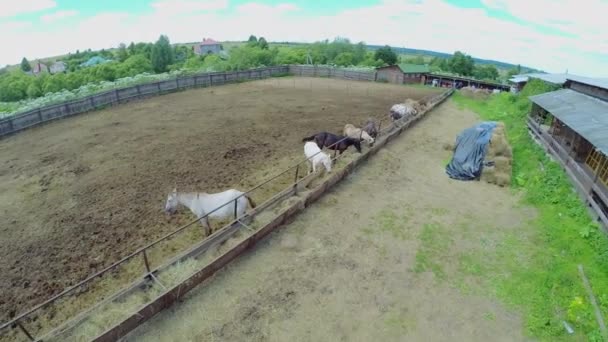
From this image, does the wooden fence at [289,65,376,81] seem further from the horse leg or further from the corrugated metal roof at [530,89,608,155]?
the horse leg

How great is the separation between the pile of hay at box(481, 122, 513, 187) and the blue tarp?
7.9 inches

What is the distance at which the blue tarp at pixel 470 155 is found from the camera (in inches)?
458

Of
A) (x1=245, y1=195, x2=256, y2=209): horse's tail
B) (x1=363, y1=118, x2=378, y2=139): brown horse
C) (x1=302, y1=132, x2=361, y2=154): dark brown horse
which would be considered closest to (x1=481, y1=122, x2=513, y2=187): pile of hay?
(x1=363, y1=118, x2=378, y2=139): brown horse

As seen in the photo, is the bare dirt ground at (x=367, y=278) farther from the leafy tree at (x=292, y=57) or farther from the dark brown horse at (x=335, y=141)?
the leafy tree at (x=292, y=57)

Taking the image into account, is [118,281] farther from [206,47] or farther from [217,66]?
[206,47]

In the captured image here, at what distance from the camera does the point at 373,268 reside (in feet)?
22.8

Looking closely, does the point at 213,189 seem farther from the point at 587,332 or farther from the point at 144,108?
the point at 144,108

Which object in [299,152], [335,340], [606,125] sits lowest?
[335,340]

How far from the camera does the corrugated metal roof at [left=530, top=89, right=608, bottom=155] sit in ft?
29.1

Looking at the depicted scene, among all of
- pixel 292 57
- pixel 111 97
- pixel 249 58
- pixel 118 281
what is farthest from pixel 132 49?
pixel 118 281

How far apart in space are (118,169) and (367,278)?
33.0ft

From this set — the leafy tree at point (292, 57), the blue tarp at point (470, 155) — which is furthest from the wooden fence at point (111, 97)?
the leafy tree at point (292, 57)

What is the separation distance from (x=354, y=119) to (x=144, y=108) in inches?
560

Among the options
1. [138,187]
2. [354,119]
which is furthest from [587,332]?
[354,119]
